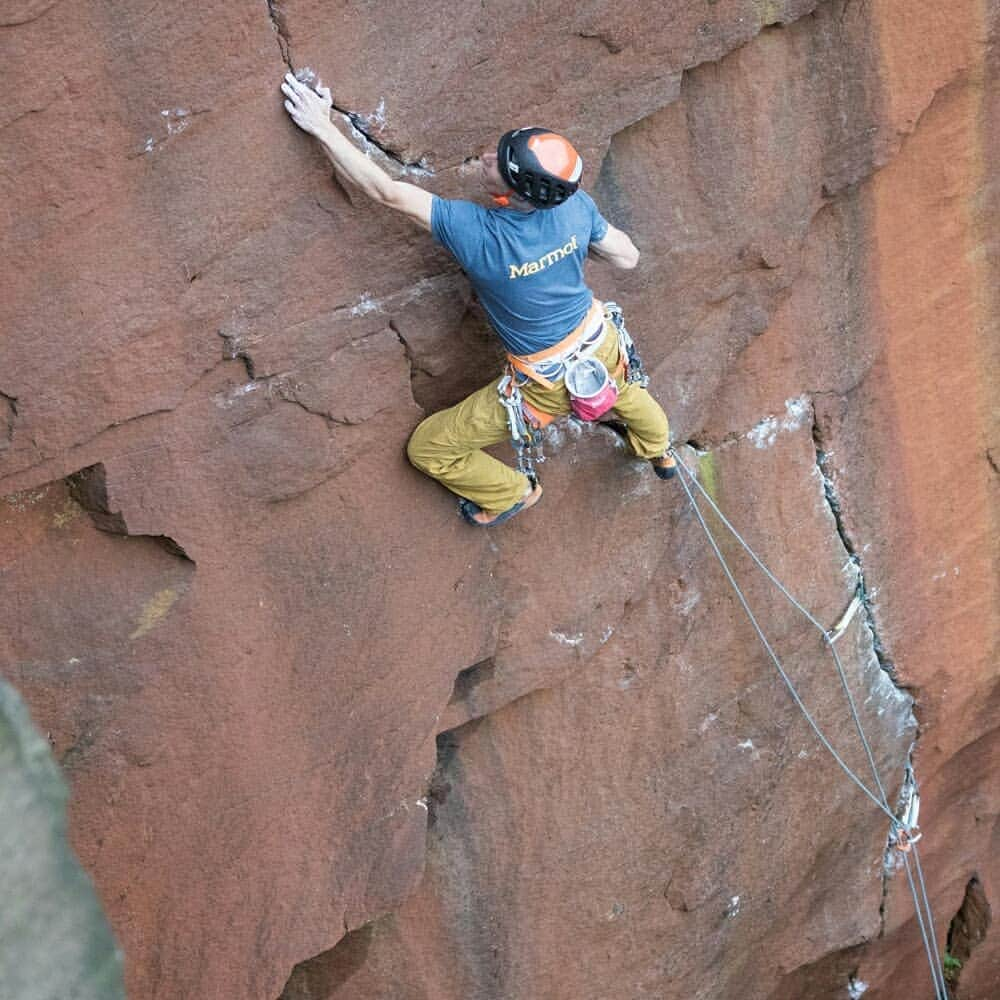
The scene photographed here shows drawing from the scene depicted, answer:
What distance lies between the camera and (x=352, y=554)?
164 inches

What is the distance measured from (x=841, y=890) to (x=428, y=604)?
3139mm

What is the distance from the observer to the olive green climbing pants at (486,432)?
4.03m

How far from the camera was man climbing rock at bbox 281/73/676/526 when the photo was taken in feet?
11.6

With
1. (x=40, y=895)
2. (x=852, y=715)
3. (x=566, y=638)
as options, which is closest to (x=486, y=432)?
(x=566, y=638)

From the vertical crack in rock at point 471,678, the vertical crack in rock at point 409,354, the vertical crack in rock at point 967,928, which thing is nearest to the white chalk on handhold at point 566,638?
the vertical crack in rock at point 471,678

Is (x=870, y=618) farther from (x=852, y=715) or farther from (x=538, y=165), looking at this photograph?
(x=538, y=165)

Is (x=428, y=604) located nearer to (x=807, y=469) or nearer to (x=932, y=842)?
(x=807, y=469)

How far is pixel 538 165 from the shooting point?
3.45 m

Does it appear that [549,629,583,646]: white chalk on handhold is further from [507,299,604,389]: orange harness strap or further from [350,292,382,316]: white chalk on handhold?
[350,292,382,316]: white chalk on handhold

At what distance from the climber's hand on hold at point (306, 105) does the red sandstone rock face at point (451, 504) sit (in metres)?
0.04

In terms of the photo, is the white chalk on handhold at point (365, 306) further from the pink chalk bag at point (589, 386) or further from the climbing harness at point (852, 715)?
the climbing harness at point (852, 715)

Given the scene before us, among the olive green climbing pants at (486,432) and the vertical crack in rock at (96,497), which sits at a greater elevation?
the vertical crack in rock at (96,497)

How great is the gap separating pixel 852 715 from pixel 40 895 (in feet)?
12.3

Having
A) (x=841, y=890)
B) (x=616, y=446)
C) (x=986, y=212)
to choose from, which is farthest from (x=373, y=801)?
(x=986, y=212)
